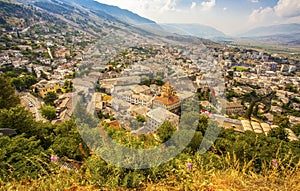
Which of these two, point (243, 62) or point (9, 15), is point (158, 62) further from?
point (9, 15)

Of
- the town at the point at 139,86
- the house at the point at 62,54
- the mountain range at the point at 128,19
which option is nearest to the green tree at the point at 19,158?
the town at the point at 139,86

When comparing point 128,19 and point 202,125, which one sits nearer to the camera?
point 202,125

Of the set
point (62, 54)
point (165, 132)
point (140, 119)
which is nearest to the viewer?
point (165, 132)

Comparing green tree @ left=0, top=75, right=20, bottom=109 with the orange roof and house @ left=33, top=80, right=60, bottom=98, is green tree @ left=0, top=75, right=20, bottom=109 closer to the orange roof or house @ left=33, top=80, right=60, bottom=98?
the orange roof

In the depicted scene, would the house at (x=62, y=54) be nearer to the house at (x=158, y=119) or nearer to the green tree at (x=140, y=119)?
the green tree at (x=140, y=119)

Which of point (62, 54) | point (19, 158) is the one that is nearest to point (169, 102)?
point (19, 158)

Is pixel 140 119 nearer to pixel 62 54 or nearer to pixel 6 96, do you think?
pixel 6 96

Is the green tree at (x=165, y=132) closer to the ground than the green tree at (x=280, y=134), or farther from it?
farther from it

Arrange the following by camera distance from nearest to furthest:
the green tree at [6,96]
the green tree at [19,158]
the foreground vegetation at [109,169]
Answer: the foreground vegetation at [109,169] → the green tree at [19,158] → the green tree at [6,96]

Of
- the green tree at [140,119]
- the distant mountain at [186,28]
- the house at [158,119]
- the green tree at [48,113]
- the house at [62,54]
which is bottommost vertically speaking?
the green tree at [48,113]

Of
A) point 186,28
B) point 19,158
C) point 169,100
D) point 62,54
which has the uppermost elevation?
point 186,28

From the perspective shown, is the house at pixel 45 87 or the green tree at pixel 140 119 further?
the house at pixel 45 87
